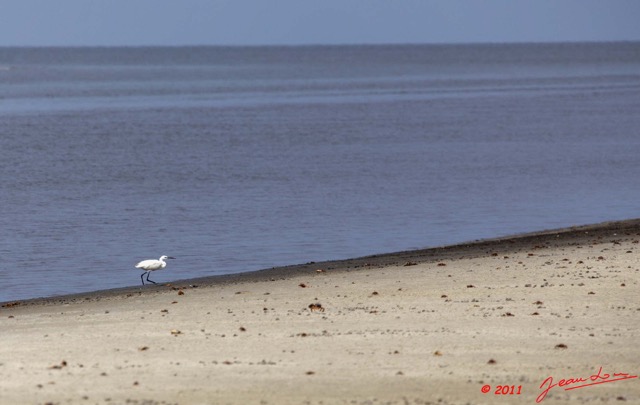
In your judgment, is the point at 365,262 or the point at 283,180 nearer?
the point at 365,262

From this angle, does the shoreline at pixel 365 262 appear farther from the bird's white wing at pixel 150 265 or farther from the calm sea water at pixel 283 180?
the calm sea water at pixel 283 180

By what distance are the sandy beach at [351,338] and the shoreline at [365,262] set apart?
169 millimetres

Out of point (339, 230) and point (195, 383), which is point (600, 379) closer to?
point (195, 383)

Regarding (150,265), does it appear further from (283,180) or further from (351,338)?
(283,180)

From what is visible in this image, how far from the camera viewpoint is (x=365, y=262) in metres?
18.6

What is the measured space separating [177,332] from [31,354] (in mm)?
1525
